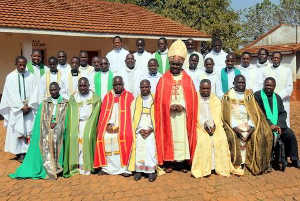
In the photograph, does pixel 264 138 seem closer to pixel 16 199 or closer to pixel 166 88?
pixel 166 88

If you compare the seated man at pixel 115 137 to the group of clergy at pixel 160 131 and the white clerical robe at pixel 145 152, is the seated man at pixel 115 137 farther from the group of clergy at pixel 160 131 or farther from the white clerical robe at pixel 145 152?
the white clerical robe at pixel 145 152

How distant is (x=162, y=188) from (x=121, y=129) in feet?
4.04

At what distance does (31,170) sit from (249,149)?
12.2ft

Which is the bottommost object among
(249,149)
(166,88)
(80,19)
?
(249,149)

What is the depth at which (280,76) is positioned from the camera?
21.9 ft

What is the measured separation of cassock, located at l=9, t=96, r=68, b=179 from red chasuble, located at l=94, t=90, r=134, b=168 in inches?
24.3

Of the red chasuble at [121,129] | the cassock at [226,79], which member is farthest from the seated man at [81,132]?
the cassock at [226,79]

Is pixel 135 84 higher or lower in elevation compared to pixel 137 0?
lower

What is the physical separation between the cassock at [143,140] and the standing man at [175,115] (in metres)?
0.12

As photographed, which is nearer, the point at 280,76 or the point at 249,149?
the point at 249,149

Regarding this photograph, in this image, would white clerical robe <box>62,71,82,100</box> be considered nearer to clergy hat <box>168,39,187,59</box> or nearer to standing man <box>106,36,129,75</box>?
standing man <box>106,36,129,75</box>

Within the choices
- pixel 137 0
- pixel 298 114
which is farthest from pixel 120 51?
pixel 137 0

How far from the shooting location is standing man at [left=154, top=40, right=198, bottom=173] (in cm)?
530

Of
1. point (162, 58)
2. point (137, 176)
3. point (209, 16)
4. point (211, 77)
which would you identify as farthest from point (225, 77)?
point (209, 16)
